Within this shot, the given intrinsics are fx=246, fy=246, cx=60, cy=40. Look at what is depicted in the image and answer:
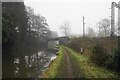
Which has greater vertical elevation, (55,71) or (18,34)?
(18,34)

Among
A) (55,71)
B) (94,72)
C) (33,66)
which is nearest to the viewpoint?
(94,72)

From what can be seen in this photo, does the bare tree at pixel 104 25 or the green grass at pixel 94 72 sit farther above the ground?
the bare tree at pixel 104 25

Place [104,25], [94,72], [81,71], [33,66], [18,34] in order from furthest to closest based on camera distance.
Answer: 1. [104,25]
2. [18,34]
3. [33,66]
4. [81,71]
5. [94,72]

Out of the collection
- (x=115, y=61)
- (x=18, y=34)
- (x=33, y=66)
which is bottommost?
(x=33, y=66)

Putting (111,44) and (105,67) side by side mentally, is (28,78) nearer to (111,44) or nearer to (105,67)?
(105,67)

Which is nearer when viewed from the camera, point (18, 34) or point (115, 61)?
point (115, 61)

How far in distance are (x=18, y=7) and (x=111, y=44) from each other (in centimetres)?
3960

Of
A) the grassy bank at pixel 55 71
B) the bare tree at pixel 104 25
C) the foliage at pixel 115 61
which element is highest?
the bare tree at pixel 104 25

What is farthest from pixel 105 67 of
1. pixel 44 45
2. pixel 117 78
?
pixel 44 45

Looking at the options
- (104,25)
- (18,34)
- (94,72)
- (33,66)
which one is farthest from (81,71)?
(104,25)

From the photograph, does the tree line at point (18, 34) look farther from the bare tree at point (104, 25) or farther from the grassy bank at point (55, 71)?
the bare tree at point (104, 25)

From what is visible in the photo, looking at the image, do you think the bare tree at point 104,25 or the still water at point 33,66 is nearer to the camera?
the still water at point 33,66

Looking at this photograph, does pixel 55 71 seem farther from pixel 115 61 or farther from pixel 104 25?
pixel 104 25

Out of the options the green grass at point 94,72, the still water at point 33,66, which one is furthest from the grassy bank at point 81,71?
the still water at point 33,66
